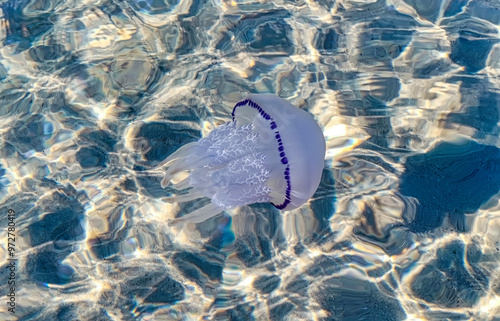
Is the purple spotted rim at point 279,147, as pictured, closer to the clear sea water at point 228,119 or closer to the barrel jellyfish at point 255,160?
the barrel jellyfish at point 255,160

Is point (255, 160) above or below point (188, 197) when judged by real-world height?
above

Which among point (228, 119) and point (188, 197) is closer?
point (188, 197)

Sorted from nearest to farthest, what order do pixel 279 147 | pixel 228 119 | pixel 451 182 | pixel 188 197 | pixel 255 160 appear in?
pixel 279 147 < pixel 255 160 < pixel 188 197 < pixel 451 182 < pixel 228 119

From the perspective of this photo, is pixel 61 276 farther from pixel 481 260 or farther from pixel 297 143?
pixel 481 260

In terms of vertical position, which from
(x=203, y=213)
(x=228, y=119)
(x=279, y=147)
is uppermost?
(x=279, y=147)

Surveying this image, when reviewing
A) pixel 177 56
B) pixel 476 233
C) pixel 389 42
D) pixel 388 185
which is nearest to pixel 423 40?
pixel 389 42

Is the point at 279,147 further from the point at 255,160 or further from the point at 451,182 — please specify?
the point at 451,182

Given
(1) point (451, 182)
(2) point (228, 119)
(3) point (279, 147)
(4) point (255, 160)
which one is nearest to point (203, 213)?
(4) point (255, 160)
